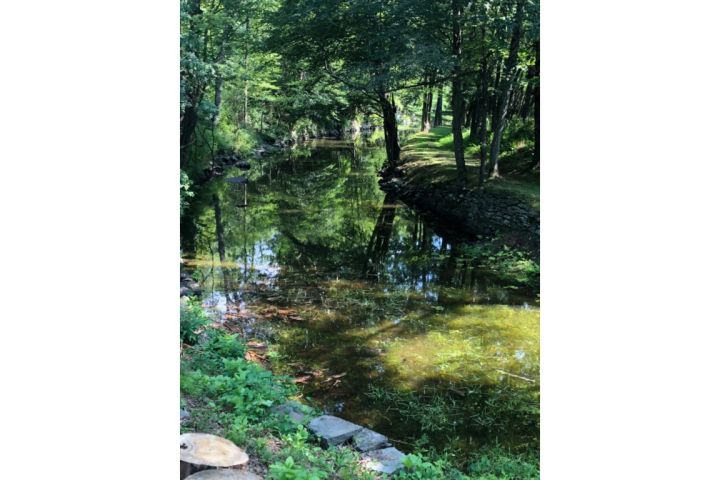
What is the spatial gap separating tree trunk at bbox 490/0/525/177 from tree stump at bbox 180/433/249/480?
10.4ft

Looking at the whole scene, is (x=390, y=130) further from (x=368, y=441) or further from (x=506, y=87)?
(x=368, y=441)

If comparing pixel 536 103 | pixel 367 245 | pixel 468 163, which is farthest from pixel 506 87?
pixel 367 245

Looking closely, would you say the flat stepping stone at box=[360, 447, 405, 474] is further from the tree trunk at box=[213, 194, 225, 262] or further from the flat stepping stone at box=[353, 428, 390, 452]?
the tree trunk at box=[213, 194, 225, 262]

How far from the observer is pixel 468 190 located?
572 cm

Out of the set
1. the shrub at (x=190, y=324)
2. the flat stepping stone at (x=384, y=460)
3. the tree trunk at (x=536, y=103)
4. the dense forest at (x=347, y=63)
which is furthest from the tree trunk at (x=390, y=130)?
the flat stepping stone at (x=384, y=460)

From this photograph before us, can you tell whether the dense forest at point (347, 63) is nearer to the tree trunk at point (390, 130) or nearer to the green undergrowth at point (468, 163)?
the tree trunk at point (390, 130)

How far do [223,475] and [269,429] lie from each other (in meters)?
0.55

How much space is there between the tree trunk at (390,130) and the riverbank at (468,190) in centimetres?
9

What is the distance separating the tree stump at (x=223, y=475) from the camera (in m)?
A: 2.39

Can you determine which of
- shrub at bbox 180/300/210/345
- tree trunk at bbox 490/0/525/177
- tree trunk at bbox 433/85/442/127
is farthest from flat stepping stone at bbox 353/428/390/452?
tree trunk at bbox 490/0/525/177

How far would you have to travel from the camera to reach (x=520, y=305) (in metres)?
4.67

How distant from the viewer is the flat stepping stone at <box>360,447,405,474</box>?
2.83m
